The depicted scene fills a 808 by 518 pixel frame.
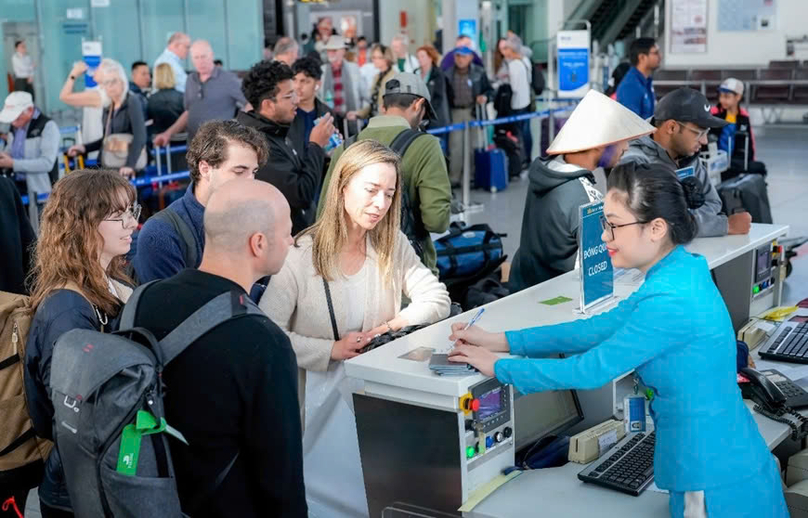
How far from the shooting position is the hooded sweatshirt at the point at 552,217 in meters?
3.94

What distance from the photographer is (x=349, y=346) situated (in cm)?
313

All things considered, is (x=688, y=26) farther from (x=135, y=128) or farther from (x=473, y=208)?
(x=135, y=128)

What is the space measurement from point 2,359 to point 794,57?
2100 cm

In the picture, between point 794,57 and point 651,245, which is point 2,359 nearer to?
point 651,245

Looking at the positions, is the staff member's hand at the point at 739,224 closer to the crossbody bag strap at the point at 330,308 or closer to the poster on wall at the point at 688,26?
the crossbody bag strap at the point at 330,308

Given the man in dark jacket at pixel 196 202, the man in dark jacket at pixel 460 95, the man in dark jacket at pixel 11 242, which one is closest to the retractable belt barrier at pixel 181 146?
the man in dark jacket at pixel 460 95

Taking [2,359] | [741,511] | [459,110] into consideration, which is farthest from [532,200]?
[459,110]

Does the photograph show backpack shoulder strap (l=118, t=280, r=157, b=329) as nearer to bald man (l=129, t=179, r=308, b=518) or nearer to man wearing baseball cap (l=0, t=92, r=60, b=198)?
bald man (l=129, t=179, r=308, b=518)

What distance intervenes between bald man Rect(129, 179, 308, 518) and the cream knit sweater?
0.96 meters

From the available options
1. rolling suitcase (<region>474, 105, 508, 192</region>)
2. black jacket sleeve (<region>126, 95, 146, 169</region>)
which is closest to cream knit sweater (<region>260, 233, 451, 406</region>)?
black jacket sleeve (<region>126, 95, 146, 169</region>)

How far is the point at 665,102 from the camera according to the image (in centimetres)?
481

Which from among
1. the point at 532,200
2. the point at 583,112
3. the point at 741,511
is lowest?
the point at 741,511

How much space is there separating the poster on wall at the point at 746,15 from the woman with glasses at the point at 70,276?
2098 cm

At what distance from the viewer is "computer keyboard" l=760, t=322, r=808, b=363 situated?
13.1ft
